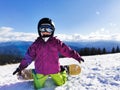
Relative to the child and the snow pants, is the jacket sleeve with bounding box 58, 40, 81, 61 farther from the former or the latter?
the snow pants

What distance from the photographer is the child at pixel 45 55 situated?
672cm

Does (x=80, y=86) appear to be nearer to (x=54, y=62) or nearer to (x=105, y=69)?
(x=54, y=62)

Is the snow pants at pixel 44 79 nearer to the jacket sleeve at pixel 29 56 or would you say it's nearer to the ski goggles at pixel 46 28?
the jacket sleeve at pixel 29 56

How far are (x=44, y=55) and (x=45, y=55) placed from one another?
0.03m

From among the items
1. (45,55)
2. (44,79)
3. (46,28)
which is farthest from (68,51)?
(44,79)

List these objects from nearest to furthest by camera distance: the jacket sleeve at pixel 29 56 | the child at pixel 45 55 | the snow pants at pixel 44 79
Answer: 1. the snow pants at pixel 44 79
2. the child at pixel 45 55
3. the jacket sleeve at pixel 29 56

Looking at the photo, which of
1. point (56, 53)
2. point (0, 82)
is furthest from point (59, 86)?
point (0, 82)

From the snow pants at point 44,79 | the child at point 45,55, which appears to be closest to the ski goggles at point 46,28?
the child at point 45,55

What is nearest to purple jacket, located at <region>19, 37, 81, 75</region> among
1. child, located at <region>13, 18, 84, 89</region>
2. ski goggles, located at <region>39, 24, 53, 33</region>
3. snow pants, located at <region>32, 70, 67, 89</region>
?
child, located at <region>13, 18, 84, 89</region>

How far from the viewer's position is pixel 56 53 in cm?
689

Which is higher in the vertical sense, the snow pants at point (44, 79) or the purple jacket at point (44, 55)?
the purple jacket at point (44, 55)

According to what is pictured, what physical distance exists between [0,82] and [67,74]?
6.90ft

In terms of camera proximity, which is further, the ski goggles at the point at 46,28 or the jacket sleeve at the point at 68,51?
the jacket sleeve at the point at 68,51

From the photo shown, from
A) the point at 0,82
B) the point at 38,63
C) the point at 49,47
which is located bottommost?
the point at 0,82
